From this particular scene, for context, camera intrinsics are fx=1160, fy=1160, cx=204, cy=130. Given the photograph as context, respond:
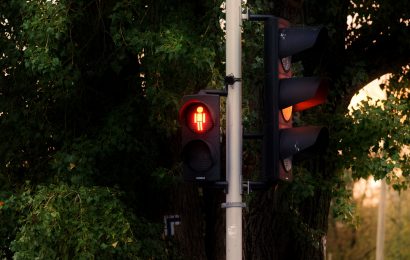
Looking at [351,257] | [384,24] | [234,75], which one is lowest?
[351,257]

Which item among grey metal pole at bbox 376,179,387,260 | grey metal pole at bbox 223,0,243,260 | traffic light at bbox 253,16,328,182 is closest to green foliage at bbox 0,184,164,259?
grey metal pole at bbox 223,0,243,260

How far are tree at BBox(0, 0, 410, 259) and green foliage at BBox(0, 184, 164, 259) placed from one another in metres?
0.17

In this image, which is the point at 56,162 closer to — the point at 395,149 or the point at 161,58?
the point at 161,58

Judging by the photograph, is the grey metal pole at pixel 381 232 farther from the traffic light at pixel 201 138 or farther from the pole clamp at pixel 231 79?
the traffic light at pixel 201 138

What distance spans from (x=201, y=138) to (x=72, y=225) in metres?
5.88

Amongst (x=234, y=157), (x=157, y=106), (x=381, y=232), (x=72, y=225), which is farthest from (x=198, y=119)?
(x=381, y=232)

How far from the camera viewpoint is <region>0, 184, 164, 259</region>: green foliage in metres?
14.3

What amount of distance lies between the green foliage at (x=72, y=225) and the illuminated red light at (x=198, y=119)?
18.1ft

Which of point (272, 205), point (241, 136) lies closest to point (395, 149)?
point (272, 205)

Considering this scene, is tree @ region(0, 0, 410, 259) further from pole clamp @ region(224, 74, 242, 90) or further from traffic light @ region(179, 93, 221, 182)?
traffic light @ region(179, 93, 221, 182)

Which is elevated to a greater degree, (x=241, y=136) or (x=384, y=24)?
(x=384, y=24)

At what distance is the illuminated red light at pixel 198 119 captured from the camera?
29.9 ft

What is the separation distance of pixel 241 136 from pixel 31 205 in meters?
5.96

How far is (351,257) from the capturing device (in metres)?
57.7
